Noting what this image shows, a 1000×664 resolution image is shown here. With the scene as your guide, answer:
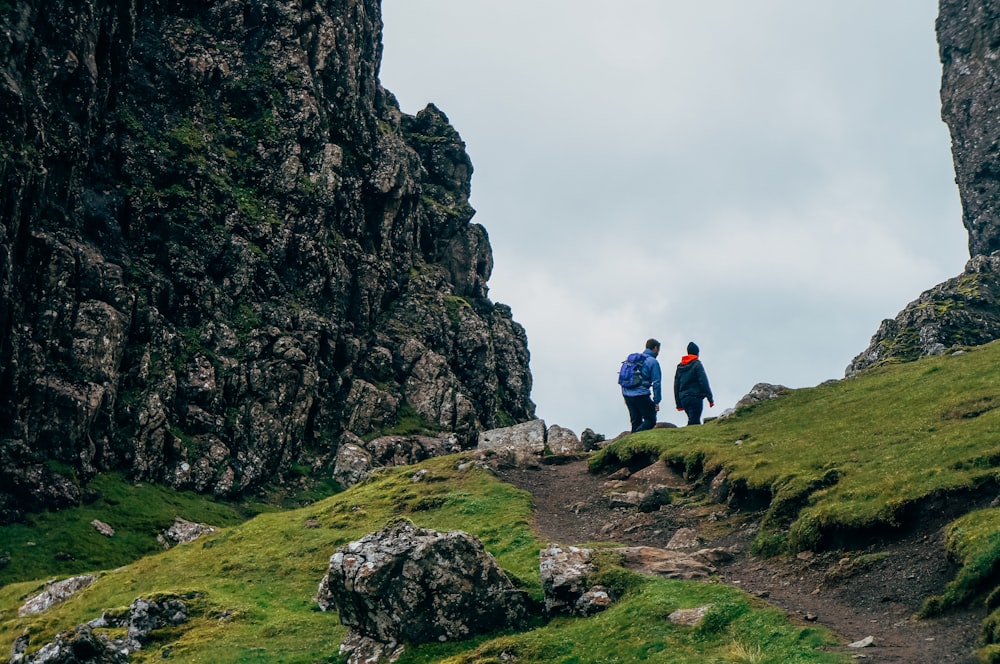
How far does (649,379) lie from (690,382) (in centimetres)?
273

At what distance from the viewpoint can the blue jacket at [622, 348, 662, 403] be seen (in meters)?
53.0

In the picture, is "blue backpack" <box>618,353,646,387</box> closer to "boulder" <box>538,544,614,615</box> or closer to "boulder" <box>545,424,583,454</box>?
"boulder" <box>545,424,583,454</box>

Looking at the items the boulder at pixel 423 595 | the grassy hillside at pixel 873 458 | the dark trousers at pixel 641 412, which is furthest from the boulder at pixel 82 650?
the dark trousers at pixel 641 412

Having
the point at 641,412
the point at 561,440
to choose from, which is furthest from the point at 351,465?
the point at 641,412

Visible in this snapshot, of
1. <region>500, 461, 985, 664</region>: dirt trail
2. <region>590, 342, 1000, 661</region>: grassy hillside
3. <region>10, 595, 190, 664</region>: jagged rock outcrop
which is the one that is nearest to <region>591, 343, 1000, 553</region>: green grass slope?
<region>590, 342, 1000, 661</region>: grassy hillside

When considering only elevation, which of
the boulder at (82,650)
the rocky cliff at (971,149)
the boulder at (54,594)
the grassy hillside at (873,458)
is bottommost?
the boulder at (82,650)

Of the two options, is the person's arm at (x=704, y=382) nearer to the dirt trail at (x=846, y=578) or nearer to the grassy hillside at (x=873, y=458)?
the grassy hillside at (x=873, y=458)

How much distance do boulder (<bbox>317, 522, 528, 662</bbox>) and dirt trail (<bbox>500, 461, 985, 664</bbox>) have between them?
8748 millimetres

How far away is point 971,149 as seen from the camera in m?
120

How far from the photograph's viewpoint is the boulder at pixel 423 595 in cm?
2895

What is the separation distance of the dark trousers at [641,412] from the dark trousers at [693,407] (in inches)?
97.4

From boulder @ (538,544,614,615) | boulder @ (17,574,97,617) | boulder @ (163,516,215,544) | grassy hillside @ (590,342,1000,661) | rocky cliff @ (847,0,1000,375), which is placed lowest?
boulder @ (17,574,97,617)

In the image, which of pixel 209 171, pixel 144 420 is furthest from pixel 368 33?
pixel 144 420

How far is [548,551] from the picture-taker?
31734 millimetres
